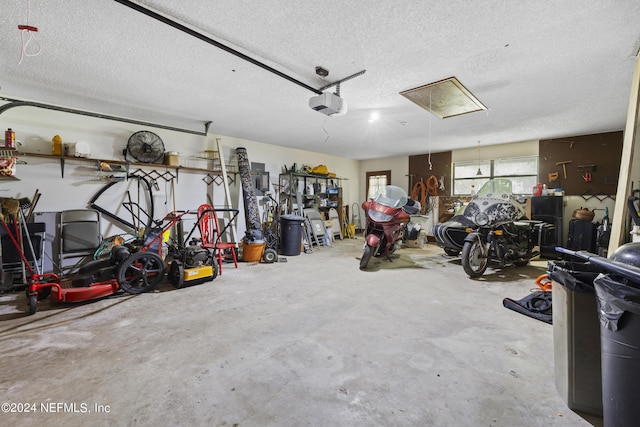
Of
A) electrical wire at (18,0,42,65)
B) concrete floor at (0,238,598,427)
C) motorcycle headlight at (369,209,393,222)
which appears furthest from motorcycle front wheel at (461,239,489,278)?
electrical wire at (18,0,42,65)

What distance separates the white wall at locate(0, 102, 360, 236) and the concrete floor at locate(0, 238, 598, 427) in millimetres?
1597

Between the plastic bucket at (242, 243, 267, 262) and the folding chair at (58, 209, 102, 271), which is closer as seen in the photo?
the folding chair at (58, 209, 102, 271)

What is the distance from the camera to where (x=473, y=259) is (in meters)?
3.93

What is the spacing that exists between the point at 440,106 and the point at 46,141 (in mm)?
5714

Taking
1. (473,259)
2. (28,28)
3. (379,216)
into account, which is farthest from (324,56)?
(473,259)

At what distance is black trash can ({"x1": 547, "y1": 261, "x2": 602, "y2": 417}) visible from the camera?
1.32m

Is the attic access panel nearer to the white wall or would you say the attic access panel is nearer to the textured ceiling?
the textured ceiling

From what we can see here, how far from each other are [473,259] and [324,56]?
3.42 meters

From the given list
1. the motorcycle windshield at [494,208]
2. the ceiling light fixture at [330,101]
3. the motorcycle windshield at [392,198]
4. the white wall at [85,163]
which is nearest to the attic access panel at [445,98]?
the ceiling light fixture at [330,101]

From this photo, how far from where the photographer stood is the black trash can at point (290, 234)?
5.41m

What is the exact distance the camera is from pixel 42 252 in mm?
3330

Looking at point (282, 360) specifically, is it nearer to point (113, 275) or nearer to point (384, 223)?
point (113, 275)

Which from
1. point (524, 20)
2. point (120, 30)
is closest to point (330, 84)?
point (524, 20)

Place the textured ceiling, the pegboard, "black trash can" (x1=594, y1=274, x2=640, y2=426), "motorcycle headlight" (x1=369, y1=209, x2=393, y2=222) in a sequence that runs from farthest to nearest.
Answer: the pegboard, "motorcycle headlight" (x1=369, y1=209, x2=393, y2=222), the textured ceiling, "black trash can" (x1=594, y1=274, x2=640, y2=426)
